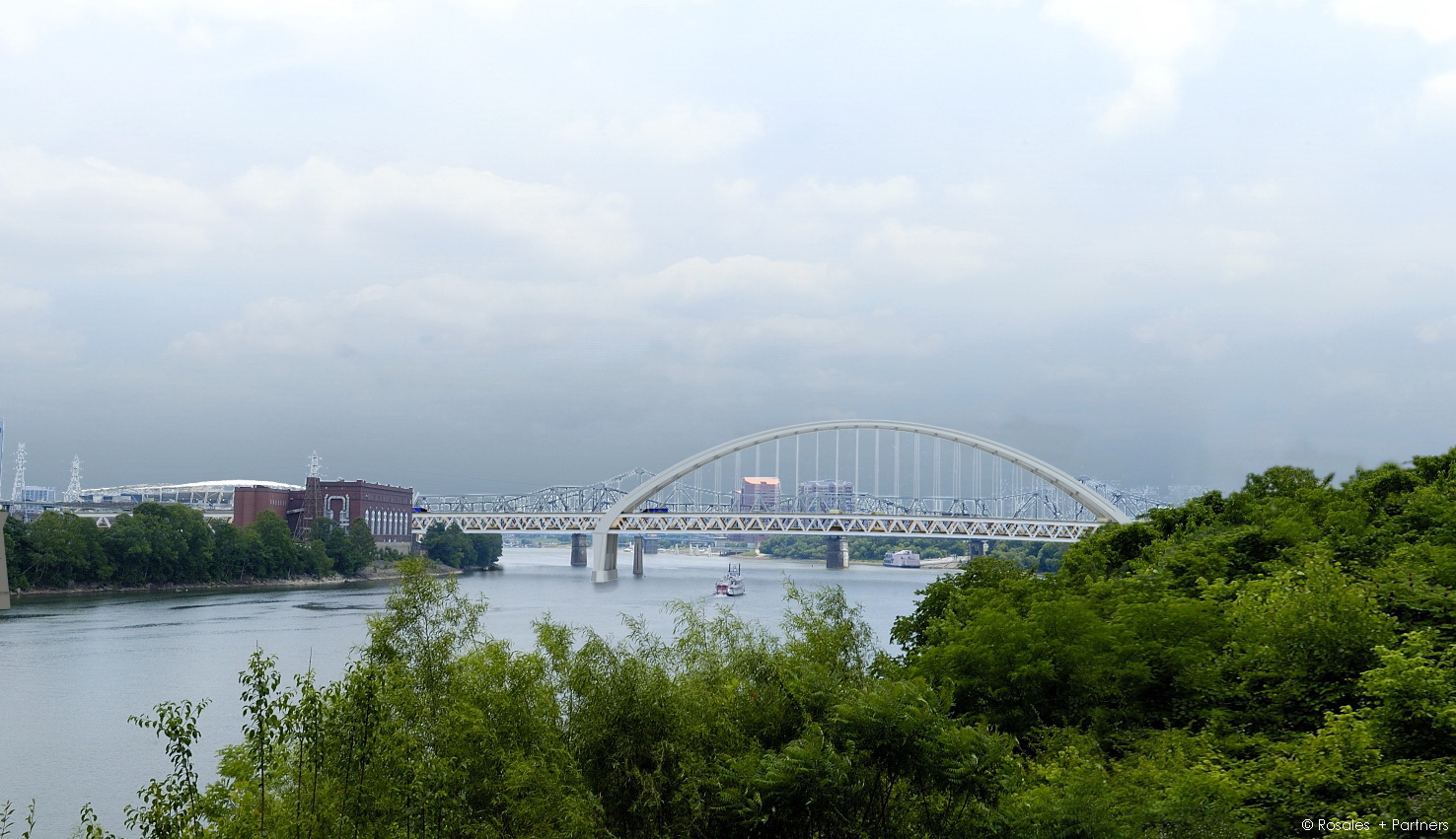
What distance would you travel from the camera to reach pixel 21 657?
945 inches

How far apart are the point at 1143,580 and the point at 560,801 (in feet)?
31.6

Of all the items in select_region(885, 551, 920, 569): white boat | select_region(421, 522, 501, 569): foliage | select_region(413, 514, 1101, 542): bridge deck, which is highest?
select_region(413, 514, 1101, 542): bridge deck

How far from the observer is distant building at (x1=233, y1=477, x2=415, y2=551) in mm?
59250

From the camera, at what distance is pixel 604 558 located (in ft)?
186

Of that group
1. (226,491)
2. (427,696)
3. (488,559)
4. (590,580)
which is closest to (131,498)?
(226,491)

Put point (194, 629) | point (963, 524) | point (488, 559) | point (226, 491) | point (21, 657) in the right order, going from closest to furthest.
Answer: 1. point (21, 657)
2. point (194, 629)
3. point (963, 524)
4. point (488, 559)
5. point (226, 491)

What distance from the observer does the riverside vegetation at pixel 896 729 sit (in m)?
7.95

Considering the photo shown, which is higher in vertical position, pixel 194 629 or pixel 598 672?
pixel 598 672

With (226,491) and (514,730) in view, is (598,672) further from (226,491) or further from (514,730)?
(226,491)

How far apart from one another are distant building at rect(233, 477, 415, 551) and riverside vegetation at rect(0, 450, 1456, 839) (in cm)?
4910

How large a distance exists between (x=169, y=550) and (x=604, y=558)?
20222 mm

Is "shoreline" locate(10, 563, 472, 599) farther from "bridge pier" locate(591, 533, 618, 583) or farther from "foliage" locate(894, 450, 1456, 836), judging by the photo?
"foliage" locate(894, 450, 1456, 836)

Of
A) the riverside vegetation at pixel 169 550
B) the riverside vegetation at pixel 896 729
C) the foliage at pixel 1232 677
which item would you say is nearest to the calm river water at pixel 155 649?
the riverside vegetation at pixel 169 550

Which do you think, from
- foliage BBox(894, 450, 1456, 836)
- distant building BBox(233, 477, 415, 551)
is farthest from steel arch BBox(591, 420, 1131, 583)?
foliage BBox(894, 450, 1456, 836)
